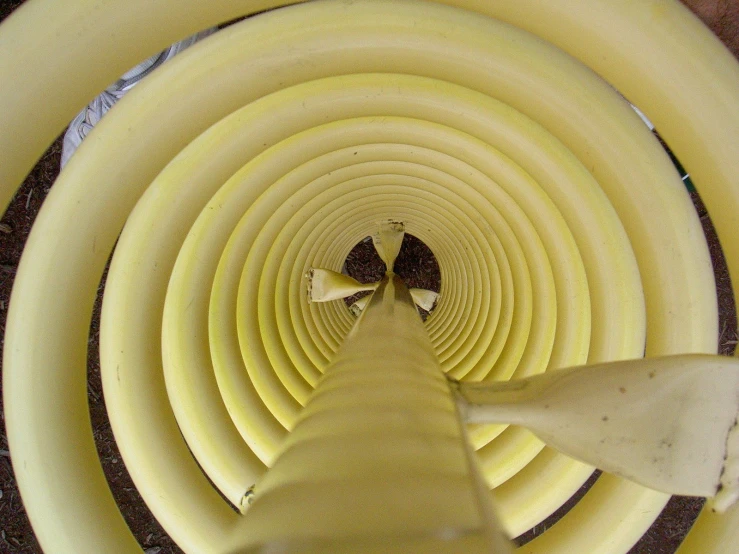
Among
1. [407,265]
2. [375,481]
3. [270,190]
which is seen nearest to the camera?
[375,481]

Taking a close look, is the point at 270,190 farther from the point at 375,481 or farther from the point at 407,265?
the point at 407,265

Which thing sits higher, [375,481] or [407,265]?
[407,265]

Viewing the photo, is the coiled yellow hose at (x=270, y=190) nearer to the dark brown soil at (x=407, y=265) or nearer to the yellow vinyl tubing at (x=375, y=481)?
the yellow vinyl tubing at (x=375, y=481)

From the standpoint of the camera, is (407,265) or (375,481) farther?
(407,265)

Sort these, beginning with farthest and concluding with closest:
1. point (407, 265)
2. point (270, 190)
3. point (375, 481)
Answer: point (407, 265) < point (270, 190) < point (375, 481)

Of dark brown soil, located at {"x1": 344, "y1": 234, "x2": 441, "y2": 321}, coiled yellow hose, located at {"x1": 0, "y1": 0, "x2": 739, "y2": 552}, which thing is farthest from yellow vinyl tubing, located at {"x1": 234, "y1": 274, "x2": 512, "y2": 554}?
dark brown soil, located at {"x1": 344, "y1": 234, "x2": 441, "y2": 321}

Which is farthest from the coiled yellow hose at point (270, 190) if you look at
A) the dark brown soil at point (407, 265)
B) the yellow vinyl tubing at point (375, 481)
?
the dark brown soil at point (407, 265)

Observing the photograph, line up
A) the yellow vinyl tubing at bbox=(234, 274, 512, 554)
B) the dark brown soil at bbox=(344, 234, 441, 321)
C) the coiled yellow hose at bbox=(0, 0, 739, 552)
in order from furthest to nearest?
the dark brown soil at bbox=(344, 234, 441, 321) → the coiled yellow hose at bbox=(0, 0, 739, 552) → the yellow vinyl tubing at bbox=(234, 274, 512, 554)

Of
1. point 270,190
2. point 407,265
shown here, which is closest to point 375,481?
point 270,190

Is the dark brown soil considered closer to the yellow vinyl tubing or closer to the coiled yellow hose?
the coiled yellow hose
